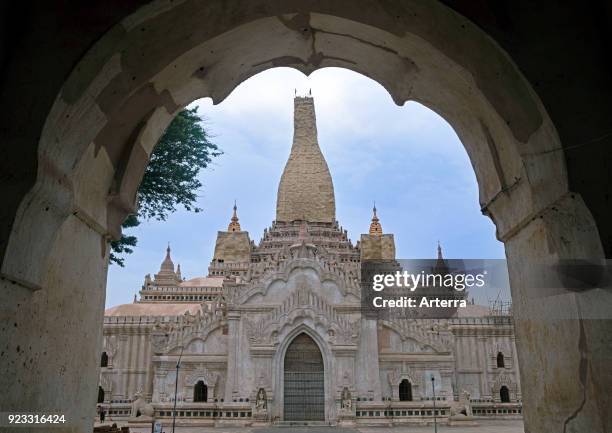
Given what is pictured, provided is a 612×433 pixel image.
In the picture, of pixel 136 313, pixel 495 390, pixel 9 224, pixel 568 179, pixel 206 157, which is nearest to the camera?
pixel 9 224

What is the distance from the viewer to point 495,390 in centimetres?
3244

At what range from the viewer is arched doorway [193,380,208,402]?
28750 mm

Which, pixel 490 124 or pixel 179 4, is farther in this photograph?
pixel 490 124

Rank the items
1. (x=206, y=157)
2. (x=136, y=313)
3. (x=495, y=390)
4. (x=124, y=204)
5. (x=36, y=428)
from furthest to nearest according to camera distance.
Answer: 1. (x=136, y=313)
2. (x=495, y=390)
3. (x=206, y=157)
4. (x=124, y=204)
5. (x=36, y=428)

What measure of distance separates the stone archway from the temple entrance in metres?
24.1

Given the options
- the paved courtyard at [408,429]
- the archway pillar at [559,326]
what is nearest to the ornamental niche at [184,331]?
the paved courtyard at [408,429]

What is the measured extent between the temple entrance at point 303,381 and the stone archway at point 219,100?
24.1 metres

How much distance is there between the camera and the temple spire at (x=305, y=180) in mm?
51938

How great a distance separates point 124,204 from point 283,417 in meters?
24.2

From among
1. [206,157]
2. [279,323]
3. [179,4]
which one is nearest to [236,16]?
[179,4]

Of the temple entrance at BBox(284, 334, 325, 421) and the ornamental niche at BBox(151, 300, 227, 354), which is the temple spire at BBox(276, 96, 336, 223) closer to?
the ornamental niche at BBox(151, 300, 227, 354)

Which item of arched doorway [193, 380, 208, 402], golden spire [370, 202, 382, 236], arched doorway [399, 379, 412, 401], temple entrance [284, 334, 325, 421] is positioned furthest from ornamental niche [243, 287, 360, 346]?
golden spire [370, 202, 382, 236]

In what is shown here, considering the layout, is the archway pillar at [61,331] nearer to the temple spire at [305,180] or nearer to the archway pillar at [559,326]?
the archway pillar at [559,326]

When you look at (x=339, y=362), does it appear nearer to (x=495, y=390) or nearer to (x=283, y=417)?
(x=283, y=417)
